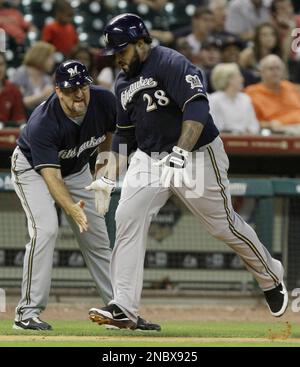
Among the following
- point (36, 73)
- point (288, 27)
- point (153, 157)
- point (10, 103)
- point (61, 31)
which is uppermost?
point (288, 27)

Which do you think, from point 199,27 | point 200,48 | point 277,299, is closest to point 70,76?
point 277,299

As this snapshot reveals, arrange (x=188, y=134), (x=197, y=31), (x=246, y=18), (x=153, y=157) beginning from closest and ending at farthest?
(x=188, y=134), (x=153, y=157), (x=197, y=31), (x=246, y=18)

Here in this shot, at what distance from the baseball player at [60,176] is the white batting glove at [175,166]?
0.62m

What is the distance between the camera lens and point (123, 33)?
6297mm

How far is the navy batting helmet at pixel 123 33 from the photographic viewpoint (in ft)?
20.7

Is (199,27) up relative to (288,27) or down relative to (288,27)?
down

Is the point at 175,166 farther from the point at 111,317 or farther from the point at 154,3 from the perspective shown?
the point at 154,3

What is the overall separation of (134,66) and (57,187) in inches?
39.1

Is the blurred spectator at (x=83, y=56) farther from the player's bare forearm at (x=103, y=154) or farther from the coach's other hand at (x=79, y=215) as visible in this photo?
the coach's other hand at (x=79, y=215)

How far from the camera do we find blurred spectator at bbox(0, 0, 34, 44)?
12.1 metres

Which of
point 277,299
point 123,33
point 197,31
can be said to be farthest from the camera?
point 197,31

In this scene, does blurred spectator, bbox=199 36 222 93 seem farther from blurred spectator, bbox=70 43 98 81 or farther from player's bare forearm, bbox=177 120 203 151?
player's bare forearm, bbox=177 120 203 151

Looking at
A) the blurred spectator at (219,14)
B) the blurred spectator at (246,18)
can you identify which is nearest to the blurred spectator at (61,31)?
the blurred spectator at (219,14)

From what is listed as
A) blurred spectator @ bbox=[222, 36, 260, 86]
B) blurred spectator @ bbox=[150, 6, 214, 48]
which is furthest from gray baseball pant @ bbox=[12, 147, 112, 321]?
blurred spectator @ bbox=[150, 6, 214, 48]
